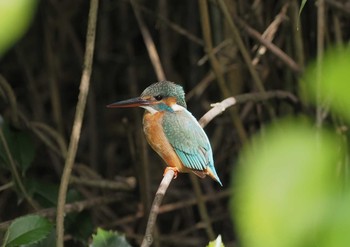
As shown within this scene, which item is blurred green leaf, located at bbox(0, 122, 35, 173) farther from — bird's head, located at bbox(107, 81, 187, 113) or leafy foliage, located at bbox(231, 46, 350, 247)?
leafy foliage, located at bbox(231, 46, 350, 247)

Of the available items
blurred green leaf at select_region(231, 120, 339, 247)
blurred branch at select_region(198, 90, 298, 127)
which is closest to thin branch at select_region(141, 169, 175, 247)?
blurred branch at select_region(198, 90, 298, 127)

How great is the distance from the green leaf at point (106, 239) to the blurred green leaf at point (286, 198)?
1.04 meters

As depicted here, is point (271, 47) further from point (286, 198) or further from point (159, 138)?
point (286, 198)

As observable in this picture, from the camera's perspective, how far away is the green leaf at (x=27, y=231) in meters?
1.58

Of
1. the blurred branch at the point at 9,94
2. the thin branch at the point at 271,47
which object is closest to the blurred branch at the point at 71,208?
the blurred branch at the point at 9,94

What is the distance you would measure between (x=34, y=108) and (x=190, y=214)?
3.14ft

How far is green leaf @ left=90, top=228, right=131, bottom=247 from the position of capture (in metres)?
1.51

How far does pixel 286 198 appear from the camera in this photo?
1.57ft

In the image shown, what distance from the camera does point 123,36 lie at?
3.53m

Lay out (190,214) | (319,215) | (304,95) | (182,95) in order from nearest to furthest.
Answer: (319,215)
(182,95)
(304,95)
(190,214)

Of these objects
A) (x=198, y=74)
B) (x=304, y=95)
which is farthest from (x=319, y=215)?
(x=198, y=74)

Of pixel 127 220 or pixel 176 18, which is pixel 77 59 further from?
pixel 127 220

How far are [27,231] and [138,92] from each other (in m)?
1.97

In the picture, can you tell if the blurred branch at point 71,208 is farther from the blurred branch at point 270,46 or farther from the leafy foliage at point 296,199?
the leafy foliage at point 296,199
